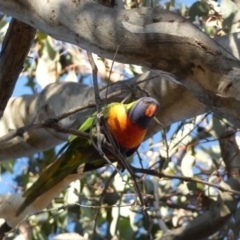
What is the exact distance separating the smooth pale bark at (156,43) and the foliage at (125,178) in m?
1.03

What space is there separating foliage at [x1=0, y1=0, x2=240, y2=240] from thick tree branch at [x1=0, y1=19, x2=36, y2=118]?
29.2 inches

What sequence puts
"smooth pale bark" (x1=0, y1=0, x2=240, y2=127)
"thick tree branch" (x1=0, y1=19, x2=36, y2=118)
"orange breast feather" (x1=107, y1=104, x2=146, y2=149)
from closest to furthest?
"smooth pale bark" (x1=0, y1=0, x2=240, y2=127) → "thick tree branch" (x1=0, y1=19, x2=36, y2=118) → "orange breast feather" (x1=107, y1=104, x2=146, y2=149)

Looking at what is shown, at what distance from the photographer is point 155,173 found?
173 cm

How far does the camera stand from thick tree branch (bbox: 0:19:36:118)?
166 cm

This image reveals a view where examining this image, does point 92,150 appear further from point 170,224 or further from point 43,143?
point 170,224

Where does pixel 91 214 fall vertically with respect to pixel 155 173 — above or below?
above

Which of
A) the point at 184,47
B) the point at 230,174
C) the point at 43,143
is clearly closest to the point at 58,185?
the point at 43,143

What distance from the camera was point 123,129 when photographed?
2.06m

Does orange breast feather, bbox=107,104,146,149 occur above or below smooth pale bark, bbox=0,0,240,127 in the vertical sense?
above

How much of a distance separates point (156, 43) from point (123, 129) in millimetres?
937

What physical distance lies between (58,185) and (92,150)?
8.3 inches

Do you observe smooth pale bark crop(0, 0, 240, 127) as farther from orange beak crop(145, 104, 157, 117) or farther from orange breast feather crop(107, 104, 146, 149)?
orange breast feather crop(107, 104, 146, 149)

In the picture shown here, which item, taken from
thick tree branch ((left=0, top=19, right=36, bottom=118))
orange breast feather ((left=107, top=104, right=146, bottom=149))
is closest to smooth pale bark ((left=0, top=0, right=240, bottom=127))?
thick tree branch ((left=0, top=19, right=36, bottom=118))

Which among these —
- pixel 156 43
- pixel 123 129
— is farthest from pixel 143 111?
pixel 156 43
